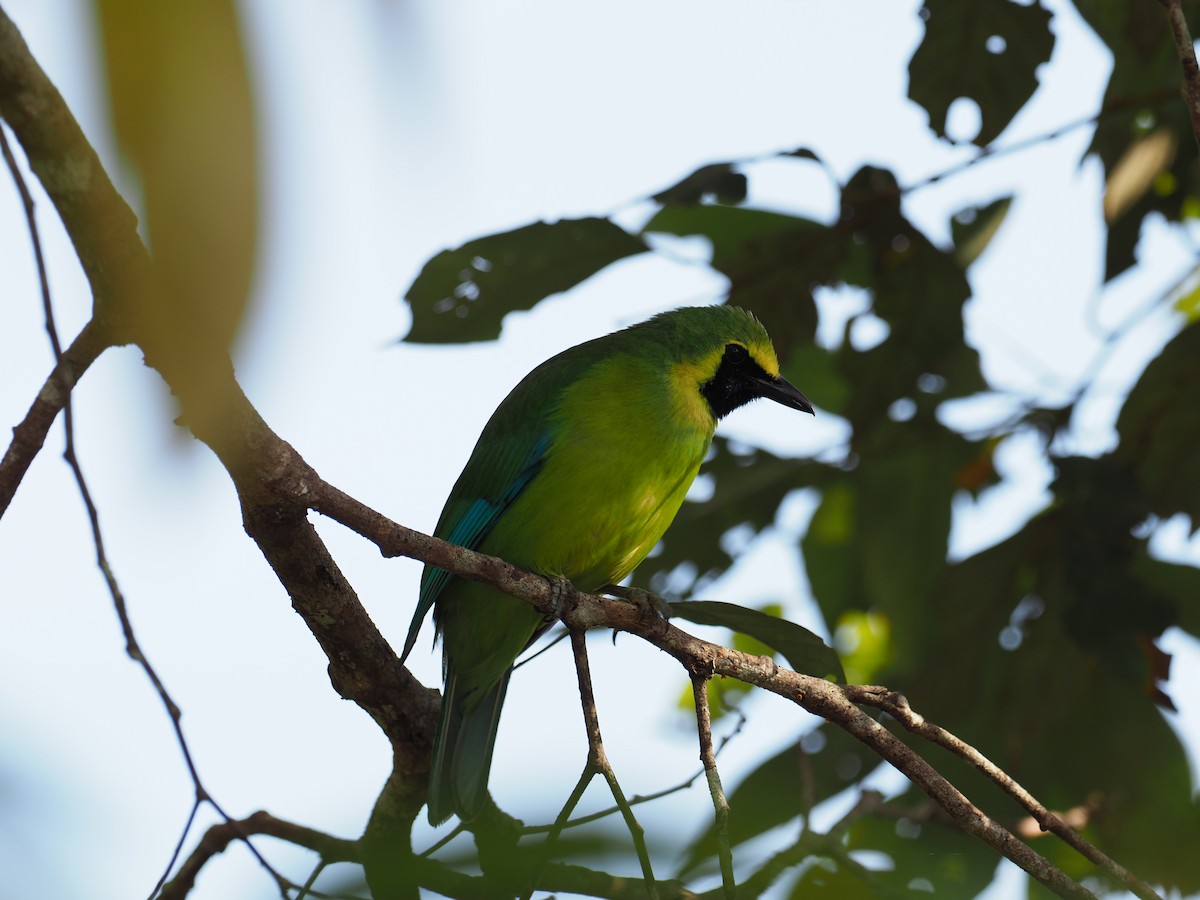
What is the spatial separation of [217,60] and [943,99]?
3.47m

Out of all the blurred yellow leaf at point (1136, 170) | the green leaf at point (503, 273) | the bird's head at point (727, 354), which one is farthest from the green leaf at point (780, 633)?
the blurred yellow leaf at point (1136, 170)

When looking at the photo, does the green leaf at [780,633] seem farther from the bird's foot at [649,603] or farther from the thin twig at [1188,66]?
the thin twig at [1188,66]

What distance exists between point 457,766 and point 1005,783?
133 centimetres

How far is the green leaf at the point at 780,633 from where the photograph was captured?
9.38ft

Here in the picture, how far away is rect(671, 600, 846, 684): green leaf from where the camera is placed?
9.38ft

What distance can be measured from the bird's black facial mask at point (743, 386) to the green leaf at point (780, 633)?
1.49 meters

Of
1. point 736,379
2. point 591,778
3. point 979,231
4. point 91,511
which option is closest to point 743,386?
point 736,379

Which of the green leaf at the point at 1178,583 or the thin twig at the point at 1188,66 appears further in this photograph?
the green leaf at the point at 1178,583

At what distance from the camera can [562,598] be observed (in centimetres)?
273

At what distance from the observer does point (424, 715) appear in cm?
306

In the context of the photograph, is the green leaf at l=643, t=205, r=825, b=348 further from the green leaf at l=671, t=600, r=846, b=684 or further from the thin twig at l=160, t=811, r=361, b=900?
the thin twig at l=160, t=811, r=361, b=900

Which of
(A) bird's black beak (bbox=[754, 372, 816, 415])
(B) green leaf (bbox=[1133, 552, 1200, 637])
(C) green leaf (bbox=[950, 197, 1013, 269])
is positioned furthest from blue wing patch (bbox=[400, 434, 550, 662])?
(B) green leaf (bbox=[1133, 552, 1200, 637])

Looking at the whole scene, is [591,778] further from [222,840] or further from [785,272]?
[785,272]

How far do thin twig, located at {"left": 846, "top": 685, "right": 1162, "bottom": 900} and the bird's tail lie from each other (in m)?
0.89
